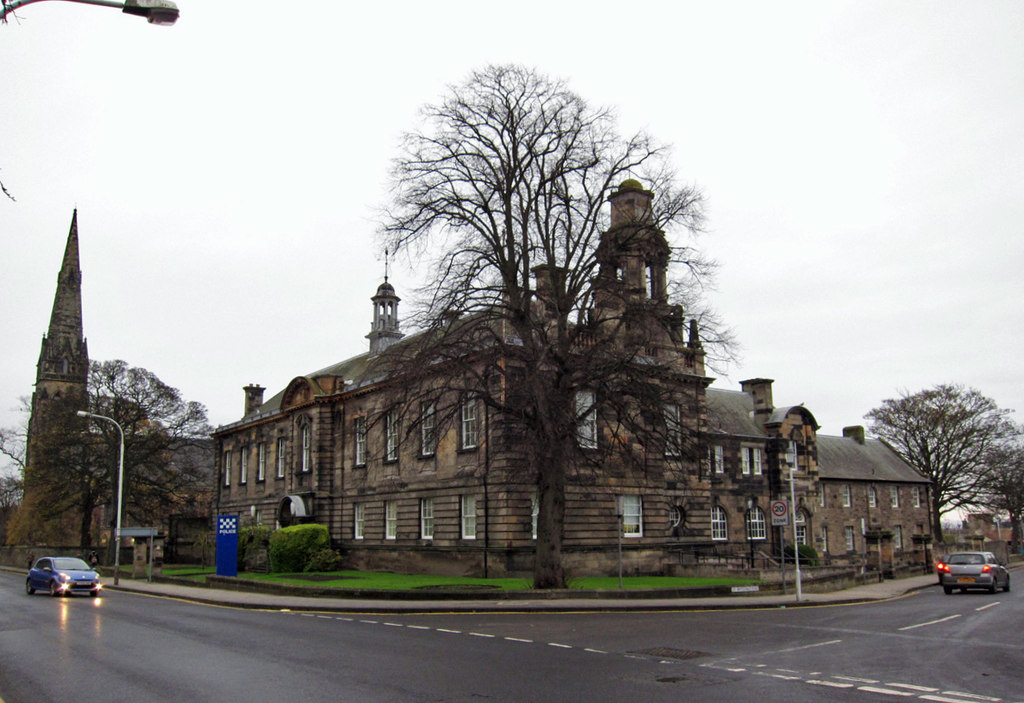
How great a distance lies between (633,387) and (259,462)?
114ft

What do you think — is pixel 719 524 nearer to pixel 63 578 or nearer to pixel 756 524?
pixel 756 524

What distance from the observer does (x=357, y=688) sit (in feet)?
35.6

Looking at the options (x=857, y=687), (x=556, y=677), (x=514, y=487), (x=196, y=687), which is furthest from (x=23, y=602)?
(x=857, y=687)

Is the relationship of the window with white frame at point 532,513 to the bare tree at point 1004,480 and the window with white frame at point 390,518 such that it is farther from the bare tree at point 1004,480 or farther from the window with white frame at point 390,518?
the bare tree at point 1004,480

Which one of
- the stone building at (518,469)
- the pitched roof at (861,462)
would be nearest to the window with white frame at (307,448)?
the stone building at (518,469)

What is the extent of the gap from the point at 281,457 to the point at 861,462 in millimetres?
41741

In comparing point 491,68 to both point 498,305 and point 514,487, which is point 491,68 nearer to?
point 498,305

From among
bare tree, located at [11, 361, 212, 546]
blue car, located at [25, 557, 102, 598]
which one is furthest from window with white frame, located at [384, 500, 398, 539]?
bare tree, located at [11, 361, 212, 546]

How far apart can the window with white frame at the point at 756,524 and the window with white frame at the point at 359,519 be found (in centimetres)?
2329

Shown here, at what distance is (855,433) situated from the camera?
2729 inches

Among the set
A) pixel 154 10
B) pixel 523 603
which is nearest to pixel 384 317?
pixel 523 603

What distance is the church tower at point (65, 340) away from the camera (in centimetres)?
9419

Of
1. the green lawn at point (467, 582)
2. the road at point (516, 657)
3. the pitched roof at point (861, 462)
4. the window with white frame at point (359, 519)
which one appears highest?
the pitched roof at point (861, 462)

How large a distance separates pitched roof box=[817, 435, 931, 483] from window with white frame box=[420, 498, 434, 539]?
31.6m
